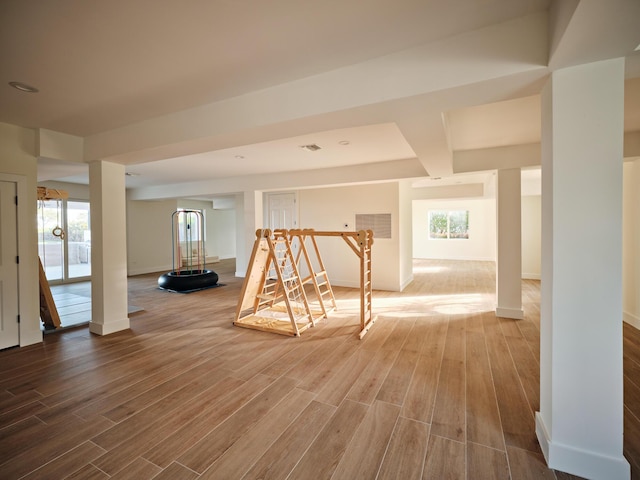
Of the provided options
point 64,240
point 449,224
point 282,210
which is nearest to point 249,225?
point 282,210

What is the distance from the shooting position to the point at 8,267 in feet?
11.6

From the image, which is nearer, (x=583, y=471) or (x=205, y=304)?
(x=583, y=471)

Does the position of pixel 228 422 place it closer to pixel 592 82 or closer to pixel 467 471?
pixel 467 471

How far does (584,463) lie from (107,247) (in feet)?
16.4

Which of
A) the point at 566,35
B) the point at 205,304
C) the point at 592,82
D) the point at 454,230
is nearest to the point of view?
the point at 566,35

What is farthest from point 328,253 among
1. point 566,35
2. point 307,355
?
point 566,35

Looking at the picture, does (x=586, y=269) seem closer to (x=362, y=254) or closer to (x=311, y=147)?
(x=362, y=254)

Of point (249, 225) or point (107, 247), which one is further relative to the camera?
point (249, 225)

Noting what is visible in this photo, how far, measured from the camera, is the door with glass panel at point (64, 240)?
24.8 feet

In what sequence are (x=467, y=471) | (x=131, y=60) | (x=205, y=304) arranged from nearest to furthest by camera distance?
(x=467, y=471)
(x=131, y=60)
(x=205, y=304)

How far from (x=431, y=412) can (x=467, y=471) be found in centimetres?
56

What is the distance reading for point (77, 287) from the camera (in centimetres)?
748

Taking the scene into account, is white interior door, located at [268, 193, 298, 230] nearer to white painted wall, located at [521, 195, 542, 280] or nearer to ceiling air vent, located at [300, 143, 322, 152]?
ceiling air vent, located at [300, 143, 322, 152]

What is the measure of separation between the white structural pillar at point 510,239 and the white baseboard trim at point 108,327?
5.46 metres
